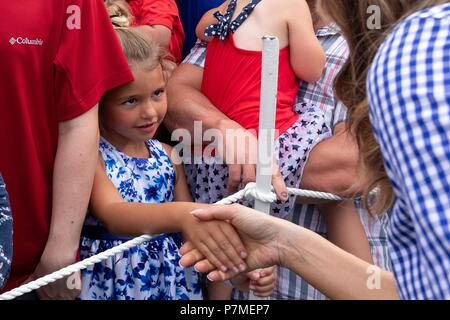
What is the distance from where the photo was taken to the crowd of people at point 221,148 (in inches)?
31.2

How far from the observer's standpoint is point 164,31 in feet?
6.93

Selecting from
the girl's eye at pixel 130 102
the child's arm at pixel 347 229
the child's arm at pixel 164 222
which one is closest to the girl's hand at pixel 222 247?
the child's arm at pixel 164 222

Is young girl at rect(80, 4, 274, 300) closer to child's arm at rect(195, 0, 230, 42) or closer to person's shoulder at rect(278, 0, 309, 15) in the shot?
child's arm at rect(195, 0, 230, 42)

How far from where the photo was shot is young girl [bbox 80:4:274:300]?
1.66 metres

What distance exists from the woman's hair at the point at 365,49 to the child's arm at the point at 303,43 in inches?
30.5

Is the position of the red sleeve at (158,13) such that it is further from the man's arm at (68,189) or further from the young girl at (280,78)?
the man's arm at (68,189)

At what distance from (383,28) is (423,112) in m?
0.26

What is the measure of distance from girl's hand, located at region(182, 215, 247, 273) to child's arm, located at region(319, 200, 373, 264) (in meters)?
0.57

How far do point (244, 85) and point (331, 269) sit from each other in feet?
2.51

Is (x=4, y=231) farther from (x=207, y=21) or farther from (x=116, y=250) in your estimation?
(x=207, y=21)

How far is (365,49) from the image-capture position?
103 centimetres

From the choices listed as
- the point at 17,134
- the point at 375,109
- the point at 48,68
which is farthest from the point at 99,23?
the point at 375,109

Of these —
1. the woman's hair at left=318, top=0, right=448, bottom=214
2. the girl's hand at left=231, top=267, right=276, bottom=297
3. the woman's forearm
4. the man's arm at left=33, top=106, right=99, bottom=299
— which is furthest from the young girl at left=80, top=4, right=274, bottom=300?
the woman's hair at left=318, top=0, right=448, bottom=214

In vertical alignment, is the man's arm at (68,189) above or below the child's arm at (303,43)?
below
